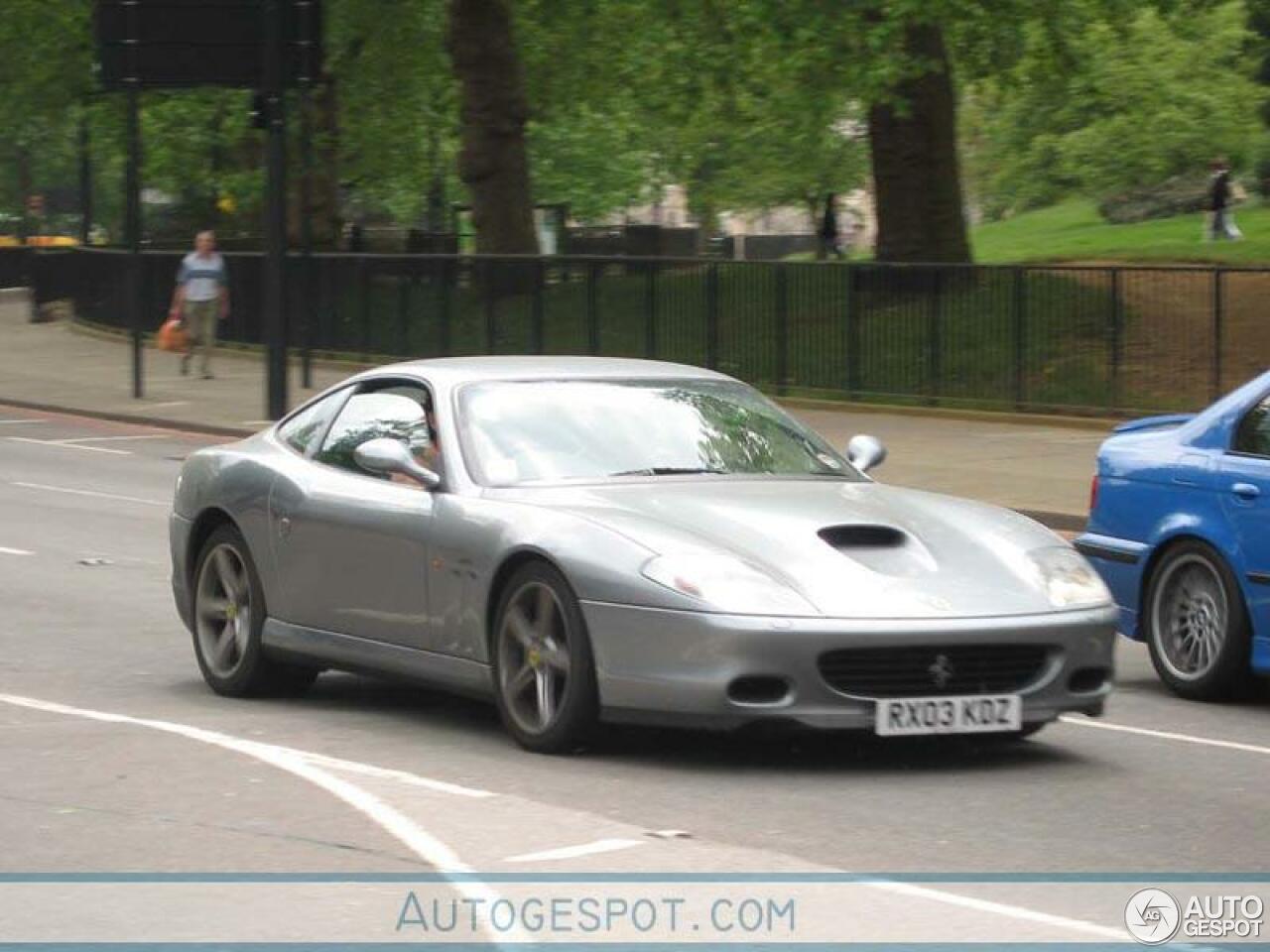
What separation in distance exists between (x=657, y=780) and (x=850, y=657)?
742 millimetres

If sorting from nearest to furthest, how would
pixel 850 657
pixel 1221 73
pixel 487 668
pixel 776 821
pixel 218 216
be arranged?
pixel 776 821
pixel 850 657
pixel 487 668
pixel 218 216
pixel 1221 73

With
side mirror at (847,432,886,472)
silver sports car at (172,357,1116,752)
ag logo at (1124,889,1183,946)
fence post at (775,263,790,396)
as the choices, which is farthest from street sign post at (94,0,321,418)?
ag logo at (1124,889,1183,946)

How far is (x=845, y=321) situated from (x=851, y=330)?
15 cm

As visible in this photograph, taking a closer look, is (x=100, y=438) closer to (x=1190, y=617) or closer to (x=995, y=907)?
(x=1190, y=617)

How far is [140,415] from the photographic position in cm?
3206

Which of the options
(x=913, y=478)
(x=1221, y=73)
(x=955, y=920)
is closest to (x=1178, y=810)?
(x=955, y=920)

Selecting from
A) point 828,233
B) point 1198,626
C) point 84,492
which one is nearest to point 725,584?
point 1198,626

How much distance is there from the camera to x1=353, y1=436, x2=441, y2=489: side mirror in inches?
385

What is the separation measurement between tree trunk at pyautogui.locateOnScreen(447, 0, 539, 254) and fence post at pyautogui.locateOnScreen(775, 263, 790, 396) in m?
8.14

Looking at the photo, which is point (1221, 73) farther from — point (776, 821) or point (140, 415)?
point (776, 821)

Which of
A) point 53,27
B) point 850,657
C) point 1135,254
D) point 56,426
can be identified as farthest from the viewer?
point 53,27

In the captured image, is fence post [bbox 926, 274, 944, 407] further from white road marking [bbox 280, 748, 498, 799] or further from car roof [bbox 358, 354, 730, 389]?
white road marking [bbox 280, 748, 498, 799]

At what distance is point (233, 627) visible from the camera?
11.0 metres

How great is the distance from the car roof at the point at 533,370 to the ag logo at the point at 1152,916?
3993 mm
